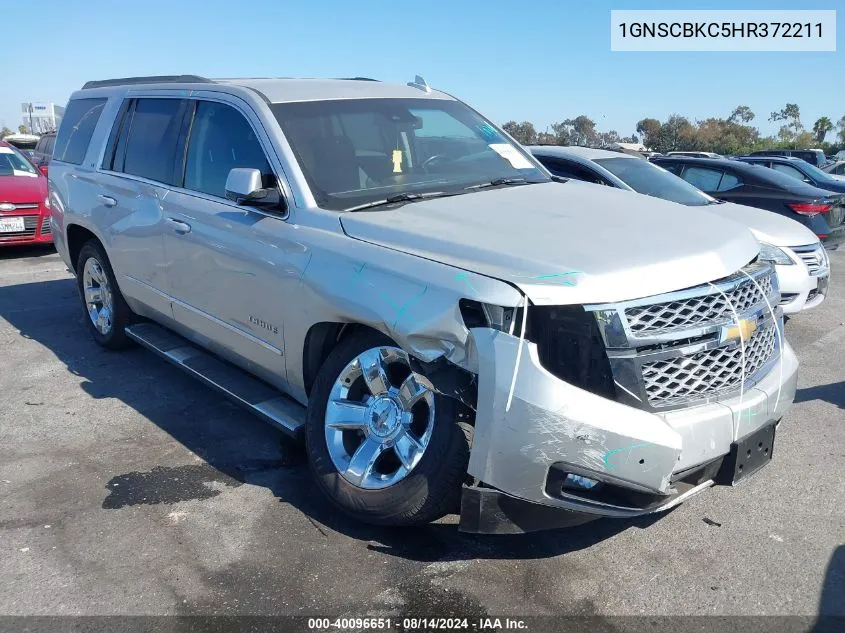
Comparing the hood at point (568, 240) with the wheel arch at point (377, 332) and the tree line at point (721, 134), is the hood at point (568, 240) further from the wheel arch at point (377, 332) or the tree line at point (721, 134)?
the tree line at point (721, 134)

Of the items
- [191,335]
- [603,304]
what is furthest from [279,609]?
[191,335]

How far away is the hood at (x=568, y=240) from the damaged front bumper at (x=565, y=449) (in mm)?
314

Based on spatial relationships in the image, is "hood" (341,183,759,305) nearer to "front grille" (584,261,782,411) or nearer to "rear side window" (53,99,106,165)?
"front grille" (584,261,782,411)

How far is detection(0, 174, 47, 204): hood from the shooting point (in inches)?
419

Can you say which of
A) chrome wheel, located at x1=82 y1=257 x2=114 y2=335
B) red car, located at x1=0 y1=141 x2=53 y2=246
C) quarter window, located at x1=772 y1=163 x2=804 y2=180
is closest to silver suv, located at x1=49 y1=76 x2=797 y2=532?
chrome wheel, located at x1=82 y1=257 x2=114 y2=335

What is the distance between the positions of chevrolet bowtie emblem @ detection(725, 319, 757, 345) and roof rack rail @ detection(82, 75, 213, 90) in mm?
3439

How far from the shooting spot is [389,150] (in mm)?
4250

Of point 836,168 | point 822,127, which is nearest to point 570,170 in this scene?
point 836,168

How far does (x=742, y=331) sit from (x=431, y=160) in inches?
78.9

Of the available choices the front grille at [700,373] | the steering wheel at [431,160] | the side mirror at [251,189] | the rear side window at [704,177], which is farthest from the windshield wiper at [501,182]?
the rear side window at [704,177]

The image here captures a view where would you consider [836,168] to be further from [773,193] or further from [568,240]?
[568,240]

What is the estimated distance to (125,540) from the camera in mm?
3480

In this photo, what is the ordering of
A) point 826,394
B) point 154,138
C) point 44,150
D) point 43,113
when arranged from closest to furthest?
point 154,138 → point 826,394 → point 44,150 → point 43,113

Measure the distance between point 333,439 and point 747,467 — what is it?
180 cm
